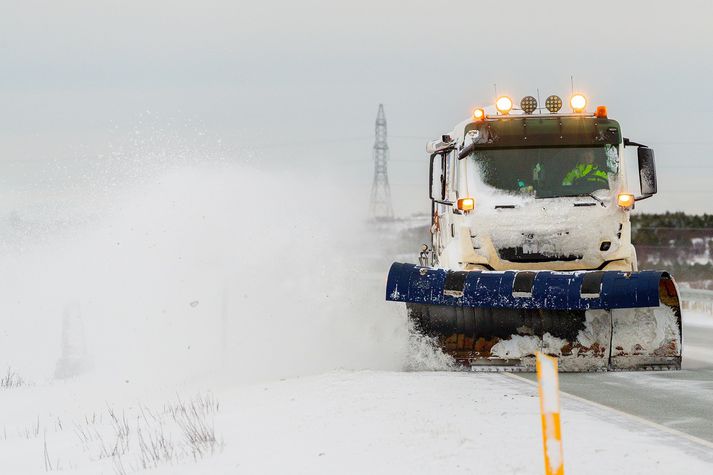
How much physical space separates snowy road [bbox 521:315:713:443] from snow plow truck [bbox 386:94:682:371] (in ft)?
1.43

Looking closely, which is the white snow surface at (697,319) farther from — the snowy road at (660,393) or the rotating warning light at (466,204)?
the rotating warning light at (466,204)

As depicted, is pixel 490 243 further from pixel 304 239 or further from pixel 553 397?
pixel 304 239

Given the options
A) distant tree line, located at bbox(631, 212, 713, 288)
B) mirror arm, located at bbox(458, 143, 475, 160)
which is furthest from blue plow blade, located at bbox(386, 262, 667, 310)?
distant tree line, located at bbox(631, 212, 713, 288)

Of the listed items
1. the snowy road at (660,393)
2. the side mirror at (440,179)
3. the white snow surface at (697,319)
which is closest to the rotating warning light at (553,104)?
the side mirror at (440,179)

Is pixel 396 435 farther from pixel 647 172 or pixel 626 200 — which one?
pixel 647 172

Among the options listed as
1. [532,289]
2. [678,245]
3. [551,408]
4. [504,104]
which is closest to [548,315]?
[532,289]

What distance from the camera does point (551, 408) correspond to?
488 cm

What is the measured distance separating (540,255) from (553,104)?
1.91 meters

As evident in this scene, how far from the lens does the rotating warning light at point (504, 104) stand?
1259 centimetres

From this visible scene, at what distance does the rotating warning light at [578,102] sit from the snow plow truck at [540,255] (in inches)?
0.5


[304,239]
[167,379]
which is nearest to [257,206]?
A: [304,239]

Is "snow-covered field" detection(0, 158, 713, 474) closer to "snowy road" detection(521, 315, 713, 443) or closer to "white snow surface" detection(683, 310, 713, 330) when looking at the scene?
"snowy road" detection(521, 315, 713, 443)

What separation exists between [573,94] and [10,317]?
67.2 feet

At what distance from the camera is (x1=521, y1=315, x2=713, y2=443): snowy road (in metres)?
8.34
